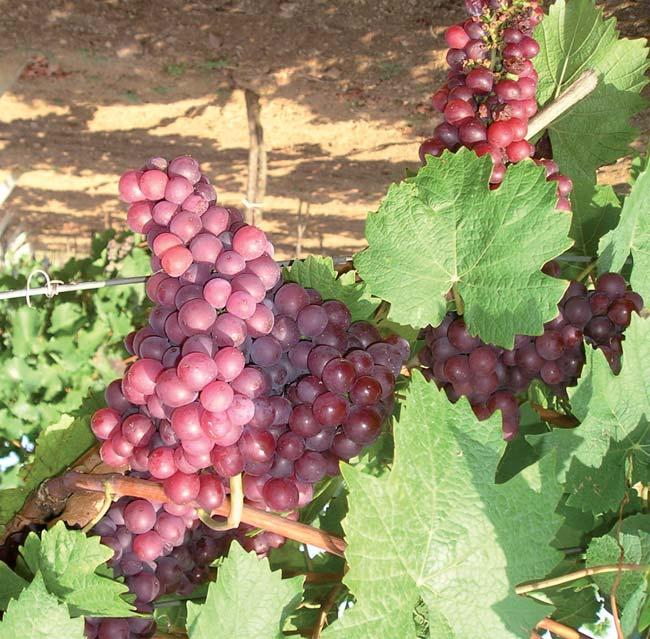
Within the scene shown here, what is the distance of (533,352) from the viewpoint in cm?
72

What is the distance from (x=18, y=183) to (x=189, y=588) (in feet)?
15.5

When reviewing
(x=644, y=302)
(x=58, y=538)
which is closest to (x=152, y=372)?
(x=58, y=538)

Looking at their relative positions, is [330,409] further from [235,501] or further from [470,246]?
[470,246]

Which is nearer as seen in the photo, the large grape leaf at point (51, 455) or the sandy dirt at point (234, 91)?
the large grape leaf at point (51, 455)

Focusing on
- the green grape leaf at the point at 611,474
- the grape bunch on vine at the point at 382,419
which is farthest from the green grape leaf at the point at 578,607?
the green grape leaf at the point at 611,474

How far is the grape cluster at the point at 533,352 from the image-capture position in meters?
0.71

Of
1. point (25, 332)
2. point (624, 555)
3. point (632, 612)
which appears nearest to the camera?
point (632, 612)

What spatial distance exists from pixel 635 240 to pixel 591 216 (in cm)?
15

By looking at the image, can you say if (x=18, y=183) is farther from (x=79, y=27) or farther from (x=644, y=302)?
(x=644, y=302)

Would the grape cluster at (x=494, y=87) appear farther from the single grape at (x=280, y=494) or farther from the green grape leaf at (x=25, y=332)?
the green grape leaf at (x=25, y=332)

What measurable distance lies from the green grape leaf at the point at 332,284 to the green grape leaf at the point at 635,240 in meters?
0.25

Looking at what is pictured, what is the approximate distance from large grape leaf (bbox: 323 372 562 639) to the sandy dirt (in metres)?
2.87

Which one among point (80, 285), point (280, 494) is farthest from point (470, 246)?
point (80, 285)

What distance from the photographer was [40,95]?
4.09 metres
